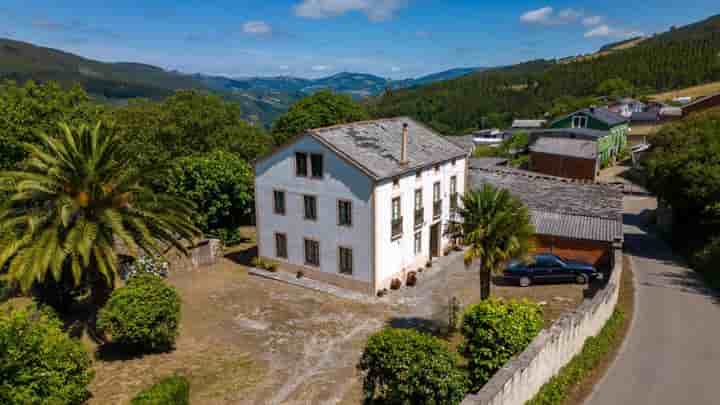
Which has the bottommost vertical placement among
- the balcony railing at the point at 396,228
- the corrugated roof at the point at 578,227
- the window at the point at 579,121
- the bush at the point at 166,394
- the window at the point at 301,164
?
the bush at the point at 166,394

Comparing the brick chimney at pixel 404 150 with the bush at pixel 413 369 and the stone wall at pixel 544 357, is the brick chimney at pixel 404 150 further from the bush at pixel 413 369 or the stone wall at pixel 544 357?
the bush at pixel 413 369

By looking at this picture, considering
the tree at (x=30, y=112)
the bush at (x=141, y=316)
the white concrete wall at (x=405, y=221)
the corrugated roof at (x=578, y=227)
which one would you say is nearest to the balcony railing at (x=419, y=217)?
the white concrete wall at (x=405, y=221)

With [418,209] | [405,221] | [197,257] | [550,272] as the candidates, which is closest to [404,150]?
[418,209]

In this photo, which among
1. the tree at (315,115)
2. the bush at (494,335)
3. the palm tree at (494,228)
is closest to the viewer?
the bush at (494,335)

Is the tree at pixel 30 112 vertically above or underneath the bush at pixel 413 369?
above

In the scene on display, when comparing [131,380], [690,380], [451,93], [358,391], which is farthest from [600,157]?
[451,93]

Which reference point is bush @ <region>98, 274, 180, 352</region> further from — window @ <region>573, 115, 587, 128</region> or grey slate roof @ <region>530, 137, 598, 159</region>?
window @ <region>573, 115, 587, 128</region>

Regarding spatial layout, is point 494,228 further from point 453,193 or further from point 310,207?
point 453,193
